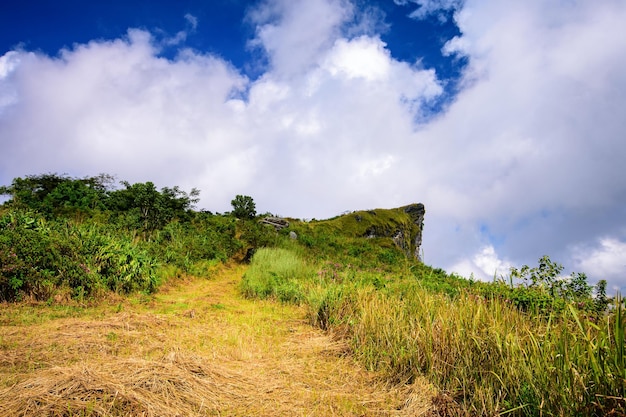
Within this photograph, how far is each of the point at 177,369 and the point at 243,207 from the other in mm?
23974

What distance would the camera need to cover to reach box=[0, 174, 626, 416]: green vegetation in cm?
292

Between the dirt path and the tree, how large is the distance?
781 inches

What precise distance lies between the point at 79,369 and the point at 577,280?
901 cm

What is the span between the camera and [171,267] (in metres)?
11.4

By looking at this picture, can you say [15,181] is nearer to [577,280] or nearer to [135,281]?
[135,281]

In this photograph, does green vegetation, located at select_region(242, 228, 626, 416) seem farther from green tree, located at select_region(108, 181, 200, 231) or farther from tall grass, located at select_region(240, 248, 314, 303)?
green tree, located at select_region(108, 181, 200, 231)

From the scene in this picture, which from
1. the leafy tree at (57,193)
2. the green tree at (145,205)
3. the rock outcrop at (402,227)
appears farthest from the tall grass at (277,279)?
the rock outcrop at (402,227)

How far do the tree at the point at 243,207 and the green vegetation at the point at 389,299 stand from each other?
785cm

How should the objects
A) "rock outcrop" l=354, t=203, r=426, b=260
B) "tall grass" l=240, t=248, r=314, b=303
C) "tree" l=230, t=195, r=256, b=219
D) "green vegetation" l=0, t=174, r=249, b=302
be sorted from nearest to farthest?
"green vegetation" l=0, t=174, r=249, b=302
"tall grass" l=240, t=248, r=314, b=303
"tree" l=230, t=195, r=256, b=219
"rock outcrop" l=354, t=203, r=426, b=260

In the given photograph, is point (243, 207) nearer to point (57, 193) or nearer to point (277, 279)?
point (57, 193)

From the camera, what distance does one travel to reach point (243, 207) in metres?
27.4

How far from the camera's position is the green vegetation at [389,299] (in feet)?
9.57

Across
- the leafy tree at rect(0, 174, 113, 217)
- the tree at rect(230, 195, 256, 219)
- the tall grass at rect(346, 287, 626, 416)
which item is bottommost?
the tall grass at rect(346, 287, 626, 416)

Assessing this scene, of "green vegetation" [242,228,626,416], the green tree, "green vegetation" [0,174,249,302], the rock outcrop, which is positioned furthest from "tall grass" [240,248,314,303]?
the rock outcrop
